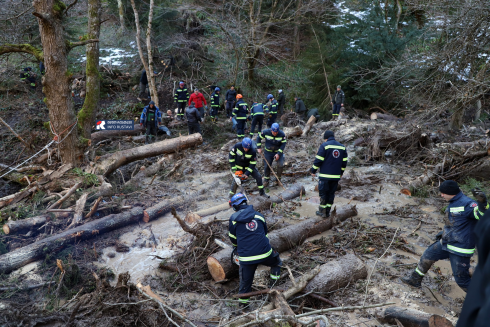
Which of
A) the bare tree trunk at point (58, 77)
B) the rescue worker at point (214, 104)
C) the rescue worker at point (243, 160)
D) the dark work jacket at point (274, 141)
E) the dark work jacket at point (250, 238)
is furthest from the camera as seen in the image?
the rescue worker at point (214, 104)

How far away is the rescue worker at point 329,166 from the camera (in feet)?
22.4

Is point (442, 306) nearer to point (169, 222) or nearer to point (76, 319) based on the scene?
point (76, 319)

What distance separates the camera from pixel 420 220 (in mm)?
6945

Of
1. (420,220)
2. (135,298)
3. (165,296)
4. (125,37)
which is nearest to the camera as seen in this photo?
(135,298)

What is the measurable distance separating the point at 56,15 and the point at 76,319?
257 inches

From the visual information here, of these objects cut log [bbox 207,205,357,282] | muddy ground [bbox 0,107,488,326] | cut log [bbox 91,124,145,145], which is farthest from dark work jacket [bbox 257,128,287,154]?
cut log [bbox 91,124,145,145]

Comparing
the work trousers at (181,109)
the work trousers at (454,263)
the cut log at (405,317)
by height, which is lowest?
the work trousers at (181,109)

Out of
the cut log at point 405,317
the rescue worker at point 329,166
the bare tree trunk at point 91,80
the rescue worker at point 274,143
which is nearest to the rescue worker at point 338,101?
the rescue worker at point 274,143

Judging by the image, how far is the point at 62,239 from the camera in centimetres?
579

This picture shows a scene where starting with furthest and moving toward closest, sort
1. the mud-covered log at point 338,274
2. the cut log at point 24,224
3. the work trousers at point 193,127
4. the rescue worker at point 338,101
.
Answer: the rescue worker at point 338,101 < the work trousers at point 193,127 < the cut log at point 24,224 < the mud-covered log at point 338,274

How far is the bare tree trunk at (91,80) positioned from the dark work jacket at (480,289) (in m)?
9.54

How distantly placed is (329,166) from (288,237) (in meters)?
1.90

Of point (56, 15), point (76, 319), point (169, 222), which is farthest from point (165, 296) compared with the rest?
point (56, 15)

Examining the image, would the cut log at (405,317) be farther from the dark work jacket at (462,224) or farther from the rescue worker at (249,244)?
the rescue worker at (249,244)
